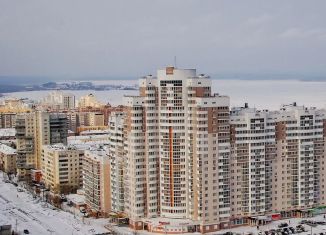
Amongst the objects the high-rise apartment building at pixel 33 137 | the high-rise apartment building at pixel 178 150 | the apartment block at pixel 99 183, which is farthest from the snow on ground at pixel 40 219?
the high-rise apartment building at pixel 33 137

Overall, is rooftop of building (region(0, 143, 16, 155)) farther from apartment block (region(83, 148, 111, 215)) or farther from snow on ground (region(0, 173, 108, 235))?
apartment block (region(83, 148, 111, 215))

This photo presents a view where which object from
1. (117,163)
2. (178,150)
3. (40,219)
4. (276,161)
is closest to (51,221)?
(40,219)

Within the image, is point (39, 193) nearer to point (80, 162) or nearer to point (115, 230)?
point (80, 162)

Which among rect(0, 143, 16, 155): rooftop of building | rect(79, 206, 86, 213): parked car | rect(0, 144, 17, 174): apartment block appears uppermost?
rect(0, 143, 16, 155): rooftop of building

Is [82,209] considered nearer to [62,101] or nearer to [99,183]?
[99,183]

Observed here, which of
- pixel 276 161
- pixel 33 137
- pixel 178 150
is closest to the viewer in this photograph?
pixel 178 150

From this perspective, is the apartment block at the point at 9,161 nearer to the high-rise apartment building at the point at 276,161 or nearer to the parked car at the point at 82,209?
the parked car at the point at 82,209

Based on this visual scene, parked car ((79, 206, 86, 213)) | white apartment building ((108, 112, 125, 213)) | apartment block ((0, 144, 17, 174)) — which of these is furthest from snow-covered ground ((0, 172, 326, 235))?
apartment block ((0, 144, 17, 174))
